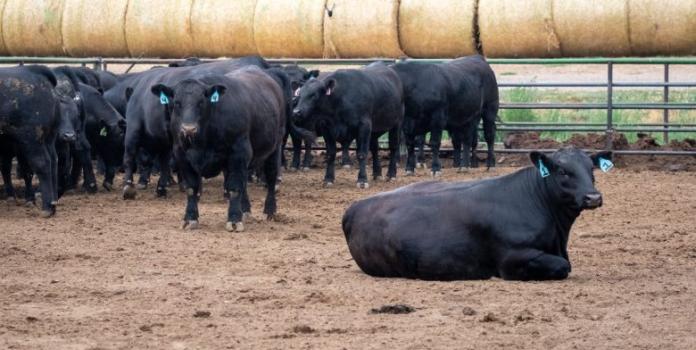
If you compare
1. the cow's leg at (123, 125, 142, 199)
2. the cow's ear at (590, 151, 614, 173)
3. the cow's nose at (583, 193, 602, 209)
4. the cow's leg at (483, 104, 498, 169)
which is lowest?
the cow's leg at (483, 104, 498, 169)

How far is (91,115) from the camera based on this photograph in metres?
16.8

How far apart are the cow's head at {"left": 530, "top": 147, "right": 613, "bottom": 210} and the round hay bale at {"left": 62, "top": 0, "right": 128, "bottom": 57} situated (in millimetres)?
17492

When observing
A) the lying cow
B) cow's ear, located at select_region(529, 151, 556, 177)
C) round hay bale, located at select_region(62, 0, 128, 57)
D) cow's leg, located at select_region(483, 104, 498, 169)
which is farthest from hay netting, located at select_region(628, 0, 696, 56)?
cow's ear, located at select_region(529, 151, 556, 177)

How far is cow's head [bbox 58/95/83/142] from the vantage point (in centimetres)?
1461

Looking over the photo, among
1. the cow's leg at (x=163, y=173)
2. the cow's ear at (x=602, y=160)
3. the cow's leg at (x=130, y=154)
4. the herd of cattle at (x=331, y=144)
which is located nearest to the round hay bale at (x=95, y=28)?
the herd of cattle at (x=331, y=144)

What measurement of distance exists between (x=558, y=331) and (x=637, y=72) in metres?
20.7

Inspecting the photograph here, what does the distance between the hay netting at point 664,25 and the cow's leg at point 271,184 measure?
9724 millimetres

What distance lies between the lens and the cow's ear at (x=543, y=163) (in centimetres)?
955

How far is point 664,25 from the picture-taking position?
2180cm

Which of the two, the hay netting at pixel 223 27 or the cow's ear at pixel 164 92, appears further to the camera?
the hay netting at pixel 223 27

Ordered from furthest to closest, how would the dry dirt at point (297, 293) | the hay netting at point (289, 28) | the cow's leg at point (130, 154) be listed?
the hay netting at point (289, 28) → the cow's leg at point (130, 154) → the dry dirt at point (297, 293)

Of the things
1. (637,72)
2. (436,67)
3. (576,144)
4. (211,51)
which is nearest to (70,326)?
(436,67)

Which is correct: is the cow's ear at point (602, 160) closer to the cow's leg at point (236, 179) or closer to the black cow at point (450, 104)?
the cow's leg at point (236, 179)

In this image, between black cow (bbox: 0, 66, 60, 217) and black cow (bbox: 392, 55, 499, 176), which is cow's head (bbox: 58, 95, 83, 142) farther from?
black cow (bbox: 392, 55, 499, 176)
